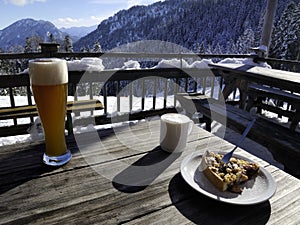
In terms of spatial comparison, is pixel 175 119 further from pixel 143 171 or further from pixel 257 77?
pixel 257 77

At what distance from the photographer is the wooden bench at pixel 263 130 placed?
181 cm

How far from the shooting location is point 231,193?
67 cm

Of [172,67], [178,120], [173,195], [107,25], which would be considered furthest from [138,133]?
[107,25]

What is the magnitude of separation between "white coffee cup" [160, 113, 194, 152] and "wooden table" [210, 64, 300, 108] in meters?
1.98

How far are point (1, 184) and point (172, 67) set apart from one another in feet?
8.90

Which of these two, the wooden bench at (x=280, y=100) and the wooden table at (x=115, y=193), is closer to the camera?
the wooden table at (x=115, y=193)

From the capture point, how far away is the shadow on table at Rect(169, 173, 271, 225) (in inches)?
23.1

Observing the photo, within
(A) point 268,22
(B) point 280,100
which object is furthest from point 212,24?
(B) point 280,100

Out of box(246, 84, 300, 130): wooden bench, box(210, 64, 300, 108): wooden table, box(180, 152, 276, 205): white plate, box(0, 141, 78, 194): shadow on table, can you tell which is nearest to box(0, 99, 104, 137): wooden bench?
box(0, 141, 78, 194): shadow on table

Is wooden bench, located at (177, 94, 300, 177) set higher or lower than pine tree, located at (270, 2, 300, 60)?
lower

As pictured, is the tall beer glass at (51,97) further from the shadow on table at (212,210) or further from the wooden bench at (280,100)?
the wooden bench at (280,100)

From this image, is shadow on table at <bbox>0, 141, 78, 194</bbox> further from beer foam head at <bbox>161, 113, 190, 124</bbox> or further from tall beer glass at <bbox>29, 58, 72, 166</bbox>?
beer foam head at <bbox>161, 113, 190, 124</bbox>

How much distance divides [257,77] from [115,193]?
8.88 feet

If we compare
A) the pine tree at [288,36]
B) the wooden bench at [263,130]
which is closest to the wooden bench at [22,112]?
the wooden bench at [263,130]
